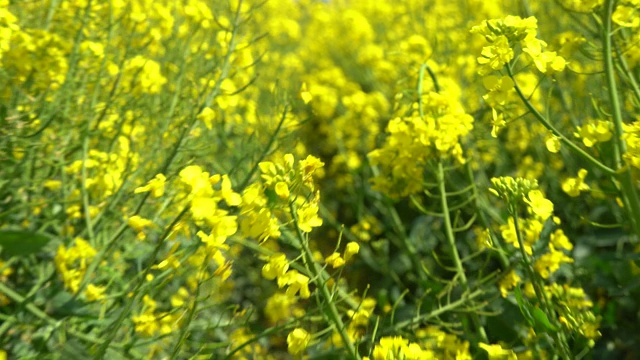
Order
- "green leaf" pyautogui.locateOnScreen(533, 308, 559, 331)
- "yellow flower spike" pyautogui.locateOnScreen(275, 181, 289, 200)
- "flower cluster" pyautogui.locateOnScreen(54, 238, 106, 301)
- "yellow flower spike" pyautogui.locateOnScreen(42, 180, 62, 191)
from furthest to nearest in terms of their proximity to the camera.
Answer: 1. "yellow flower spike" pyautogui.locateOnScreen(42, 180, 62, 191)
2. "flower cluster" pyautogui.locateOnScreen(54, 238, 106, 301)
3. "green leaf" pyautogui.locateOnScreen(533, 308, 559, 331)
4. "yellow flower spike" pyautogui.locateOnScreen(275, 181, 289, 200)

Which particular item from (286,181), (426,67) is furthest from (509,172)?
(286,181)

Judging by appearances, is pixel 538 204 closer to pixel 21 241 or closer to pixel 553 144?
pixel 553 144

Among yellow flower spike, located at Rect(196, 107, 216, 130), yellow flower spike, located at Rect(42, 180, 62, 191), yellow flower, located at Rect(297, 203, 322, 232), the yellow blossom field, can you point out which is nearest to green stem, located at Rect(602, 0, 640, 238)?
the yellow blossom field

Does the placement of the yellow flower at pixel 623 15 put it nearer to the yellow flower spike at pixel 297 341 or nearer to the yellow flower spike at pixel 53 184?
the yellow flower spike at pixel 297 341

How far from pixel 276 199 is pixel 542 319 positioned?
1.65 ft

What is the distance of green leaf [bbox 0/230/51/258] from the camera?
1.51 metres

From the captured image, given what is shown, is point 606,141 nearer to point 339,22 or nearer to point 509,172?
point 509,172

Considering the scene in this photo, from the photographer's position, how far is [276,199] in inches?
40.9

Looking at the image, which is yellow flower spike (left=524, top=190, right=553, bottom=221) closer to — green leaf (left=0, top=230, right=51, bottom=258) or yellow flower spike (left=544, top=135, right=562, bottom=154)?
yellow flower spike (left=544, top=135, right=562, bottom=154)

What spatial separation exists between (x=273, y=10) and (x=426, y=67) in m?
4.30

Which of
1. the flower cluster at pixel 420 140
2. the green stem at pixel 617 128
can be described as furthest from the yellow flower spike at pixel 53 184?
the green stem at pixel 617 128

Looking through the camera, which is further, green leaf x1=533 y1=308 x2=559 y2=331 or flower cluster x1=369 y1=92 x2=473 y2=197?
flower cluster x1=369 y1=92 x2=473 y2=197

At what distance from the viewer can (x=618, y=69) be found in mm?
1507

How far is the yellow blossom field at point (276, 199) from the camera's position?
46.2 inches
